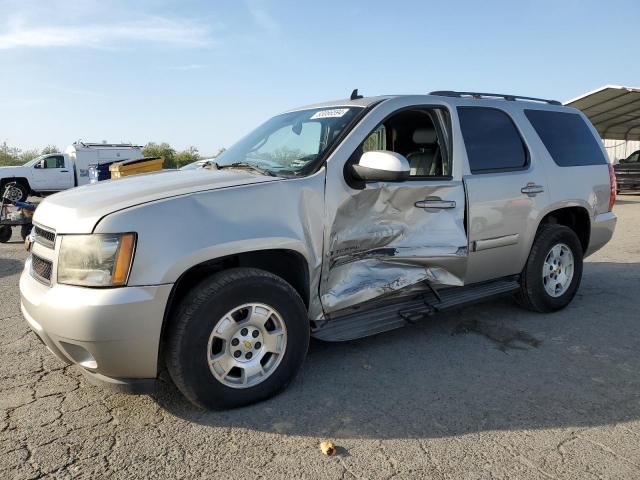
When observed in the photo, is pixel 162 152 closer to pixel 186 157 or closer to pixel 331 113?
pixel 186 157

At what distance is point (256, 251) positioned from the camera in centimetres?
304

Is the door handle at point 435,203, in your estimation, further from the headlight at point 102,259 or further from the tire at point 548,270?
the headlight at point 102,259

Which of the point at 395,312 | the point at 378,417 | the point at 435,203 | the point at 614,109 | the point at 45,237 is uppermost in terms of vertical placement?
the point at 614,109

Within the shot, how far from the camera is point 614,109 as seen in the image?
21.0 meters

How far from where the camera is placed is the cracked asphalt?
244 centimetres

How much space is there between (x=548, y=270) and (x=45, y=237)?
4076 mm

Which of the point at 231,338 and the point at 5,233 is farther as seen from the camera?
the point at 5,233

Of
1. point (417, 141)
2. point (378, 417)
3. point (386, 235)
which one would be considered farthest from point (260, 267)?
point (417, 141)

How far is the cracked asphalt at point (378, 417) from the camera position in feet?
7.99

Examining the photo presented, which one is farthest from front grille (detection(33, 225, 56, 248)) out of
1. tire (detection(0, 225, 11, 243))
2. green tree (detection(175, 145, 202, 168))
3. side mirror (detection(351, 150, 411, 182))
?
green tree (detection(175, 145, 202, 168))

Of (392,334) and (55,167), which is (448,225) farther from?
(55,167)

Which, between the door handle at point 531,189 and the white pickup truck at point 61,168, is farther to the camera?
the white pickup truck at point 61,168

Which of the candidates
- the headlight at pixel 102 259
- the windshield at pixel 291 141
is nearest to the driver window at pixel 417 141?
the windshield at pixel 291 141

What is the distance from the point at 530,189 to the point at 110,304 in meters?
3.45
